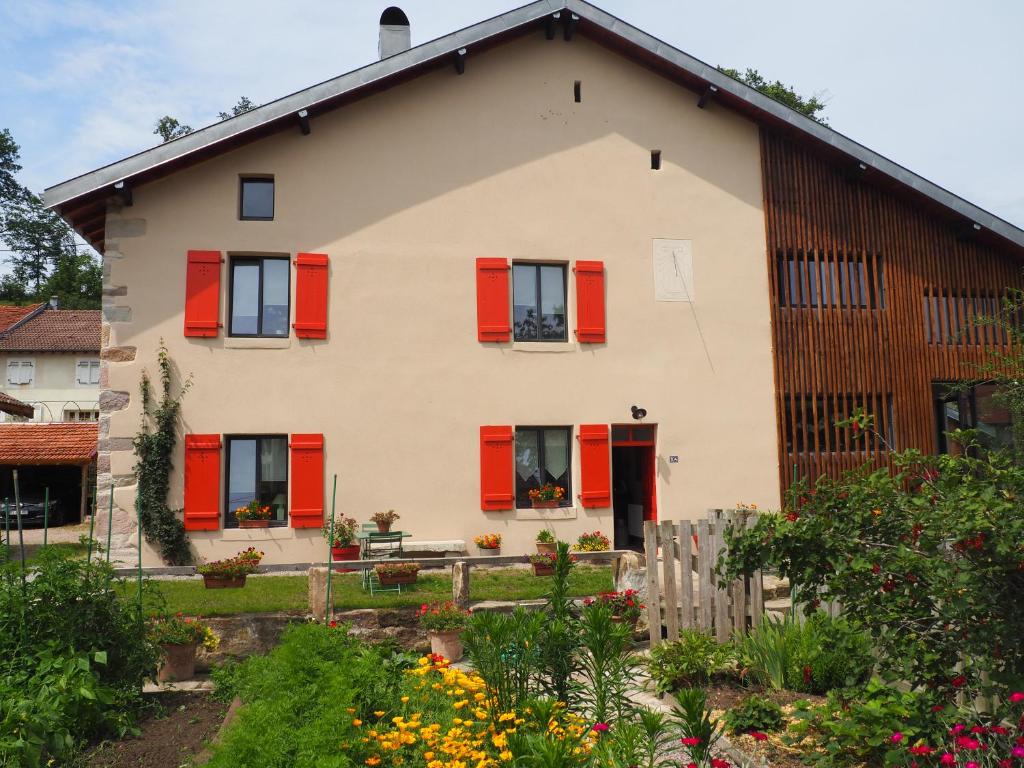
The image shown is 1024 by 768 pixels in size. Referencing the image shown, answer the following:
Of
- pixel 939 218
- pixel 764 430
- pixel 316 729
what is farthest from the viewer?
pixel 939 218

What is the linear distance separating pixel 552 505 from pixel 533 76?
699 centimetres

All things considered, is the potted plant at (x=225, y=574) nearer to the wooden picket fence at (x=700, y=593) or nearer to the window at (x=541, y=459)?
the window at (x=541, y=459)

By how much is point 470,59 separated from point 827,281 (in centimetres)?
702

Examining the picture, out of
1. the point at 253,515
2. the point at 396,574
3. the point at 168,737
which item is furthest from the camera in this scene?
the point at 253,515

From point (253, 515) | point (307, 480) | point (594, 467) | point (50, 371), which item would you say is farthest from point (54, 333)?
point (594, 467)

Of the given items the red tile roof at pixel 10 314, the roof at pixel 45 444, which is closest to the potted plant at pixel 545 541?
the roof at pixel 45 444

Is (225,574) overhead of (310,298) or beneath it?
beneath

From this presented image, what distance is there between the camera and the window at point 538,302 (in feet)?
41.5

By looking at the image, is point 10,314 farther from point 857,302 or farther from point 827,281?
point 857,302

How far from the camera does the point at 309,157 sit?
1216 centimetres

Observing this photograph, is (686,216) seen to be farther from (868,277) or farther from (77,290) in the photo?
(77,290)

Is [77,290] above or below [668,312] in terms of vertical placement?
above

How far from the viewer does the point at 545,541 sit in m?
11.9

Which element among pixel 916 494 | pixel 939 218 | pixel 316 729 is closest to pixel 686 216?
pixel 939 218
